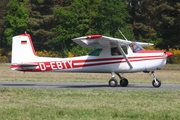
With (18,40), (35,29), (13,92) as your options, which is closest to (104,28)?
(35,29)

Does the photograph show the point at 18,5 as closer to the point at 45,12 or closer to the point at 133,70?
the point at 45,12

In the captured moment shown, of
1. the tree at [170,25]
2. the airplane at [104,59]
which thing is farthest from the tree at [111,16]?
the airplane at [104,59]

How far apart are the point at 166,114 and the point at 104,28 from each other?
61.5 m

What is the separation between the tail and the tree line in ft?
140

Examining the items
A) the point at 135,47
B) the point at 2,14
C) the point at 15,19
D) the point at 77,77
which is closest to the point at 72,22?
the point at 15,19

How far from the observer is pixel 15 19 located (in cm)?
7844

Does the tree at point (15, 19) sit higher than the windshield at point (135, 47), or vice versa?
the tree at point (15, 19)

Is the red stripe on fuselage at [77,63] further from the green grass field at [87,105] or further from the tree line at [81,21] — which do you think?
the tree line at [81,21]

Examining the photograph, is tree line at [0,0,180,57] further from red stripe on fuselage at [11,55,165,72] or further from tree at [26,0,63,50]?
red stripe on fuselage at [11,55,165,72]

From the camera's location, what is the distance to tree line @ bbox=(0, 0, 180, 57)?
7106 centimetres

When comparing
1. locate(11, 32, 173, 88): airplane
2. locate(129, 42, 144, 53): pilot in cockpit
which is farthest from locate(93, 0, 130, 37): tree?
locate(129, 42, 144, 53): pilot in cockpit

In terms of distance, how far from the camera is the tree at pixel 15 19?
77.9 metres

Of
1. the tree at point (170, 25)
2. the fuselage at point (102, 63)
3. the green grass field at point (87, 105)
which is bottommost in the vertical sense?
the green grass field at point (87, 105)

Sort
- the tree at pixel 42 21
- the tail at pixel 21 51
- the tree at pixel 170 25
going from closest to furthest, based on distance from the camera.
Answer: the tail at pixel 21 51 < the tree at pixel 170 25 < the tree at pixel 42 21
